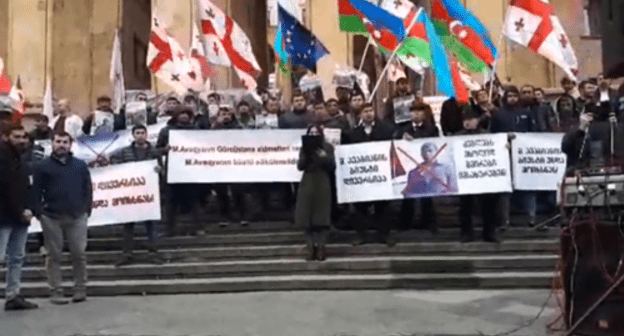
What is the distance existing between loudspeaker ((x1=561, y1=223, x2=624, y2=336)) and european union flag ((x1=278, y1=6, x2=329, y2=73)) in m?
8.17

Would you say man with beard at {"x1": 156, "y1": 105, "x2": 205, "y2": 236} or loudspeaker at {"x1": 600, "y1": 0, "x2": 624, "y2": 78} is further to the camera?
man with beard at {"x1": 156, "y1": 105, "x2": 205, "y2": 236}

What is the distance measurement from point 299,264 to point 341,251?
0.71 meters

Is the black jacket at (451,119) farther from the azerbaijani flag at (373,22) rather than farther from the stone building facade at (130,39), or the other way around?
the stone building facade at (130,39)

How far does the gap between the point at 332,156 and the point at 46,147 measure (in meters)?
4.66

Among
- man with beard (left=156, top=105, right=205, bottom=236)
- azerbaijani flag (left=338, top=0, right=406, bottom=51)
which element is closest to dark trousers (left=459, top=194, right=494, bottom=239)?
azerbaijani flag (left=338, top=0, right=406, bottom=51)

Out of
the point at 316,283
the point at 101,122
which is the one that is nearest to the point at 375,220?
the point at 316,283

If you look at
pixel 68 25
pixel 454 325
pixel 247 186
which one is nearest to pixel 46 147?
Answer: pixel 247 186

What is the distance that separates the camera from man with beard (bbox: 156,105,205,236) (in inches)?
471

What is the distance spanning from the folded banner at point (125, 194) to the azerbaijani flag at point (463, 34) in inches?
224

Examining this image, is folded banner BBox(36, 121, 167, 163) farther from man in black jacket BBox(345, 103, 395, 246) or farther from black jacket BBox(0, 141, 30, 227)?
man in black jacket BBox(345, 103, 395, 246)

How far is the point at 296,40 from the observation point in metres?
14.3

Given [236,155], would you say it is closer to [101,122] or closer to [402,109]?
[402,109]

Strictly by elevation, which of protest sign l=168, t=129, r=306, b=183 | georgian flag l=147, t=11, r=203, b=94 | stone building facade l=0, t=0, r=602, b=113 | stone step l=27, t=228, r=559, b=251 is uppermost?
stone building facade l=0, t=0, r=602, b=113

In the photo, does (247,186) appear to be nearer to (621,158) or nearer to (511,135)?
(511,135)
